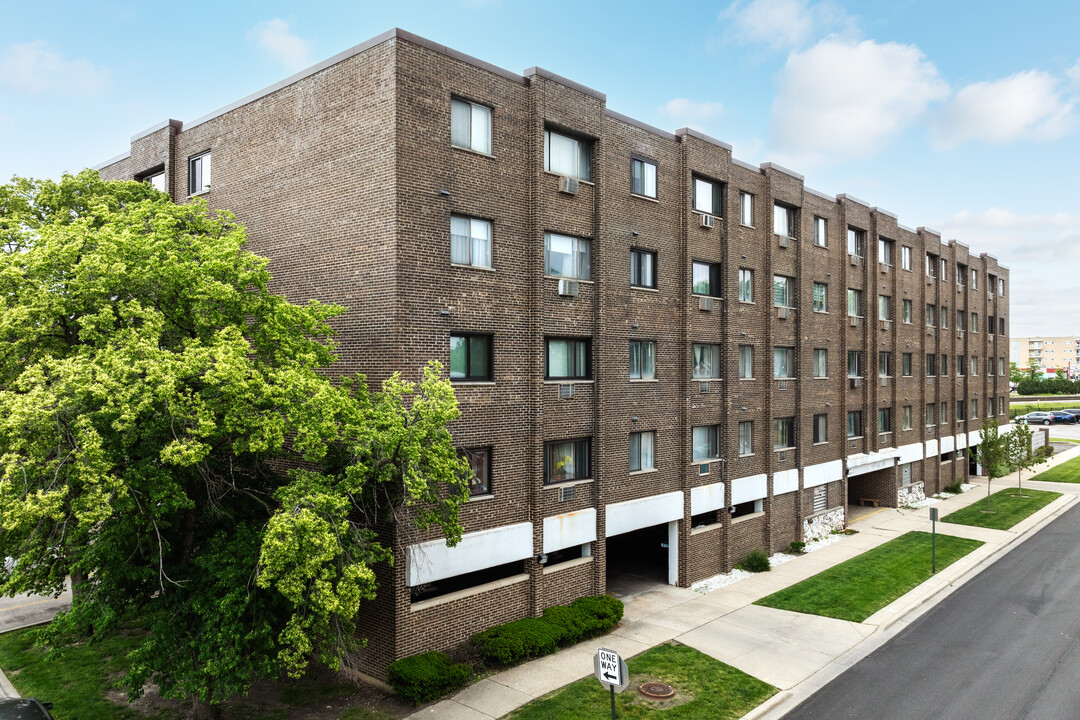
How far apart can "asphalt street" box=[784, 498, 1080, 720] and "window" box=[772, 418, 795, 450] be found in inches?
317

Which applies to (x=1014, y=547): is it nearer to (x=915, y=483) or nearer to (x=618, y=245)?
(x=915, y=483)

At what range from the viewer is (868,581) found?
25.0 m

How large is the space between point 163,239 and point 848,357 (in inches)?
1214

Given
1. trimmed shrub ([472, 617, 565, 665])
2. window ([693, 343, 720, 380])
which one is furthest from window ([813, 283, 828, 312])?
trimmed shrub ([472, 617, 565, 665])

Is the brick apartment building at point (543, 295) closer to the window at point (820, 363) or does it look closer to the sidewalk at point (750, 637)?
the window at point (820, 363)

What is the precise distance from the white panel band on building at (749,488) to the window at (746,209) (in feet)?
32.0

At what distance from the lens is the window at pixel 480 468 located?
1838 cm

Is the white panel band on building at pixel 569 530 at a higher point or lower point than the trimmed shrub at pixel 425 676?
higher

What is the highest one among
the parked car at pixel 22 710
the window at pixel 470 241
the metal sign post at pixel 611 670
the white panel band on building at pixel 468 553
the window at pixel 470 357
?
the window at pixel 470 241

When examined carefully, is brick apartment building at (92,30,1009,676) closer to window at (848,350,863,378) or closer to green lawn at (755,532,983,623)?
green lawn at (755,532,983,623)

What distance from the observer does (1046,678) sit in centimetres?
1709

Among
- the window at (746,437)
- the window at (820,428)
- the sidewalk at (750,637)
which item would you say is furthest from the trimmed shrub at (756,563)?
the window at (820,428)

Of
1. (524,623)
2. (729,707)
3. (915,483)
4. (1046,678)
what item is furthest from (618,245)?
(915,483)

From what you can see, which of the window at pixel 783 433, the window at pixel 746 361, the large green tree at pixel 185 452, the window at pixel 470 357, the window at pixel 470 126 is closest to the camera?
the large green tree at pixel 185 452
